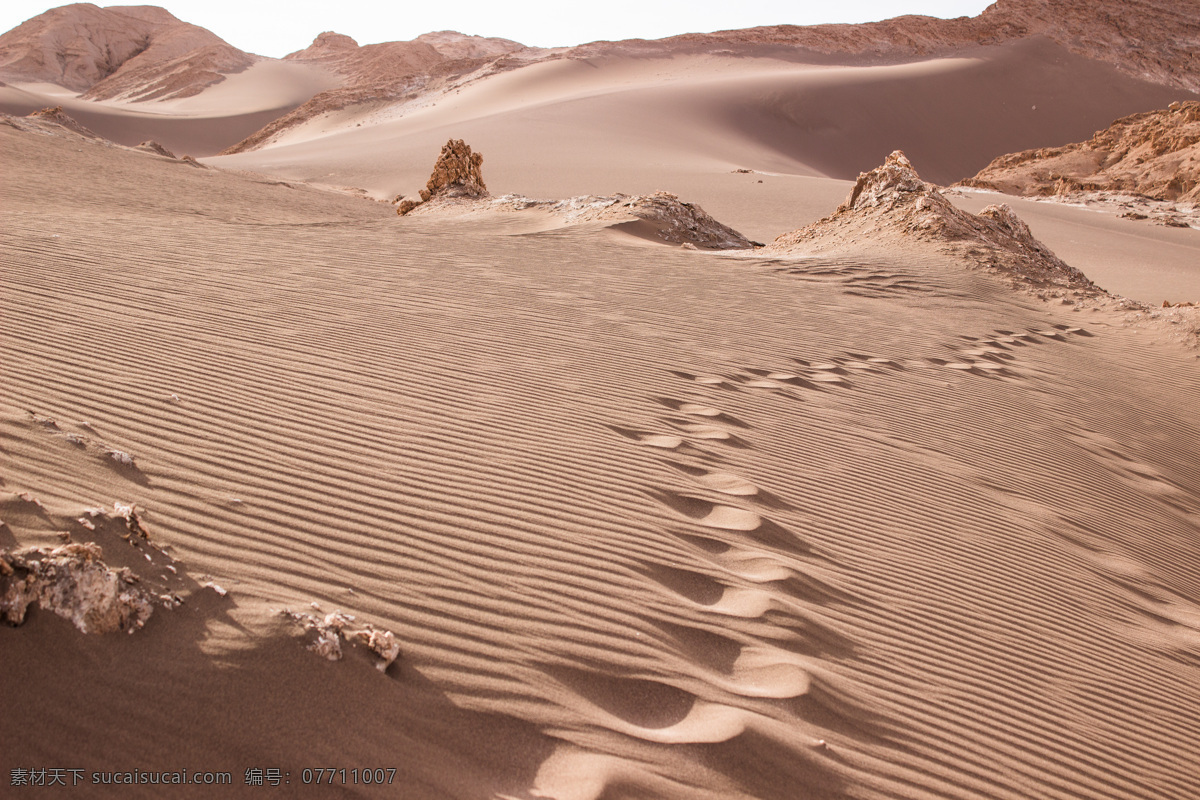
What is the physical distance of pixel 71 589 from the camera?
1956 mm

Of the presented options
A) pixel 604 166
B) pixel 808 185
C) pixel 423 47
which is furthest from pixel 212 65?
pixel 808 185

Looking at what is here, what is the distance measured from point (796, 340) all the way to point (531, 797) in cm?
586

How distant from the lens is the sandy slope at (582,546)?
79.4 inches

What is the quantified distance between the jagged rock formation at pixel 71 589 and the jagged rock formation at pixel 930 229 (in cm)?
1130

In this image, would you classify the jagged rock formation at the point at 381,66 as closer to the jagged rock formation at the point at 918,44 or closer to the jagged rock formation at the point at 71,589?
the jagged rock formation at the point at 918,44

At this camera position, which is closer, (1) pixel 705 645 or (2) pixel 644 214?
(1) pixel 705 645

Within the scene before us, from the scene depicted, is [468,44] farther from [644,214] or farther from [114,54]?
[644,214]

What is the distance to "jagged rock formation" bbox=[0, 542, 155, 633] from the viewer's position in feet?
6.23

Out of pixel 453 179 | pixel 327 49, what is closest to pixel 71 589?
pixel 453 179

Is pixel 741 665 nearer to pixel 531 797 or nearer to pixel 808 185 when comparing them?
pixel 531 797

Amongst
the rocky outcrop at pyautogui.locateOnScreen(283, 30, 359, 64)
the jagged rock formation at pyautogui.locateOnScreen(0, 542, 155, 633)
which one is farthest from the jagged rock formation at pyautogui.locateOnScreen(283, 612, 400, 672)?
the rocky outcrop at pyautogui.locateOnScreen(283, 30, 359, 64)

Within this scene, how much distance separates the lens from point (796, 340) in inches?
283

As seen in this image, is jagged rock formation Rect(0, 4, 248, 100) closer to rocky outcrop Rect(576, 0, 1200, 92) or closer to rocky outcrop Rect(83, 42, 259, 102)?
rocky outcrop Rect(83, 42, 259, 102)

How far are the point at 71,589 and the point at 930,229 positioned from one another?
1210 cm
